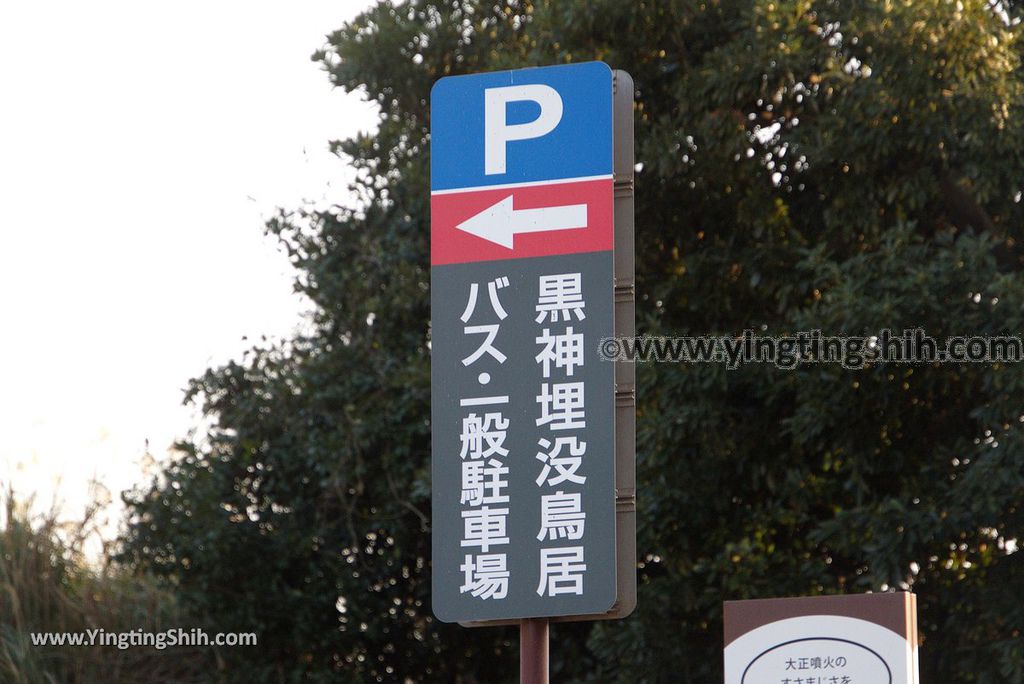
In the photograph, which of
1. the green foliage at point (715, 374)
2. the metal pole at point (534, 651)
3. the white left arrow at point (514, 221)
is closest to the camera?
the metal pole at point (534, 651)

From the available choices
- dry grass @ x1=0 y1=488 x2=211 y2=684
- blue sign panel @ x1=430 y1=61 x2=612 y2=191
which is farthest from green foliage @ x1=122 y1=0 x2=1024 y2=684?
blue sign panel @ x1=430 y1=61 x2=612 y2=191

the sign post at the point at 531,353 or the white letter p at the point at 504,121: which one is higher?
the white letter p at the point at 504,121

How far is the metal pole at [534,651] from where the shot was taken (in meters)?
4.02

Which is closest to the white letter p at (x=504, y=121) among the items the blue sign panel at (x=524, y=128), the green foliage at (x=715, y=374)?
the blue sign panel at (x=524, y=128)

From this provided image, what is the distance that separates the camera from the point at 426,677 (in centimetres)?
1316

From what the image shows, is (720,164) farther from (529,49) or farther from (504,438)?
(504,438)

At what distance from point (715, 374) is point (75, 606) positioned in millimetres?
5973

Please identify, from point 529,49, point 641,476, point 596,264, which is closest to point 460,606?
point 596,264

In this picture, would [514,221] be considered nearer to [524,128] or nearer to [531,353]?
[524,128]

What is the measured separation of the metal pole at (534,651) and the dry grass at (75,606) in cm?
873

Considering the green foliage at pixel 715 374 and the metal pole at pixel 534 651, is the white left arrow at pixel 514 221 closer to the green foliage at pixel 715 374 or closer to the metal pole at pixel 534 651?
the metal pole at pixel 534 651

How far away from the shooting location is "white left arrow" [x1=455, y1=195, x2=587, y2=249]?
4320mm

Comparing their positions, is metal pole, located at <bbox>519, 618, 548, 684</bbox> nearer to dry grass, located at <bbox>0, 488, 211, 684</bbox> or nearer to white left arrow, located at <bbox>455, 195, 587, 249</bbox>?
white left arrow, located at <bbox>455, 195, 587, 249</bbox>

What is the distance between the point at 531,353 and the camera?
4242mm
